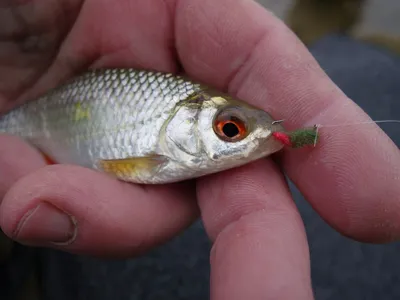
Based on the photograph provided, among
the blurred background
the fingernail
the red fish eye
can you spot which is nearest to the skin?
the fingernail

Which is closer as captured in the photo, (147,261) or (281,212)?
(281,212)

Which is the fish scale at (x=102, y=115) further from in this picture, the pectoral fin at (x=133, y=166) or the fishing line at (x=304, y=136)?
the fishing line at (x=304, y=136)

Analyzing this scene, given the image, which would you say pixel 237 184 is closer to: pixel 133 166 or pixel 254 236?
pixel 254 236

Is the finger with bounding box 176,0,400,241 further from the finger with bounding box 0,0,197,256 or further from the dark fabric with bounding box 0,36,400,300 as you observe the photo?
the dark fabric with bounding box 0,36,400,300

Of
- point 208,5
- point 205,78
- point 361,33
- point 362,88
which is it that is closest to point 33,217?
point 205,78

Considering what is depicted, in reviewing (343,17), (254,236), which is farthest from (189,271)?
(343,17)

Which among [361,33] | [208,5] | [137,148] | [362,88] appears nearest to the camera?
[137,148]

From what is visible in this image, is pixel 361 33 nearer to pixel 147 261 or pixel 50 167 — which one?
pixel 147 261
